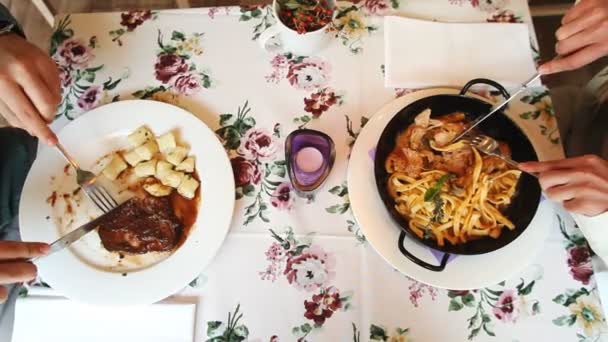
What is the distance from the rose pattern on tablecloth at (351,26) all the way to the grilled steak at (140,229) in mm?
529

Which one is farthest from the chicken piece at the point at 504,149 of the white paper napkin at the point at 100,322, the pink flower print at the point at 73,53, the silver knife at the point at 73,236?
the pink flower print at the point at 73,53

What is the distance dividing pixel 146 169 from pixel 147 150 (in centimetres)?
4

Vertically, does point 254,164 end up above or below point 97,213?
above

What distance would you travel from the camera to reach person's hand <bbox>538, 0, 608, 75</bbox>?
2.85 feet

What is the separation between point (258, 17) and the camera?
1088mm

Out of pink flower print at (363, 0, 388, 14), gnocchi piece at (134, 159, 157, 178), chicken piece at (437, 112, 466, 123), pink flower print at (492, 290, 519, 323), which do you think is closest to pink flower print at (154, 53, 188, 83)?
gnocchi piece at (134, 159, 157, 178)

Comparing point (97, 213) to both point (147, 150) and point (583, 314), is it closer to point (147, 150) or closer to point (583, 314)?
point (147, 150)

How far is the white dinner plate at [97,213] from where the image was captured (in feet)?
2.84

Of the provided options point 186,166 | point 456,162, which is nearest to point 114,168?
point 186,166

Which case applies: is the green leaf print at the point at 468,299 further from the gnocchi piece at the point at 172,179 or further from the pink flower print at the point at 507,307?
the gnocchi piece at the point at 172,179

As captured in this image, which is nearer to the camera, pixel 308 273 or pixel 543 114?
pixel 308 273

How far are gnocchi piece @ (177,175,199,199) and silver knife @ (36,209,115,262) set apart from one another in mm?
145

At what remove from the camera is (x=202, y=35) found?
1071mm

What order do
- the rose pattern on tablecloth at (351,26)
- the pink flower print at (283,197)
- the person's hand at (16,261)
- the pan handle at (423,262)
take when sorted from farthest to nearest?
Result: the rose pattern on tablecloth at (351,26) → the pink flower print at (283,197) → the pan handle at (423,262) → the person's hand at (16,261)
